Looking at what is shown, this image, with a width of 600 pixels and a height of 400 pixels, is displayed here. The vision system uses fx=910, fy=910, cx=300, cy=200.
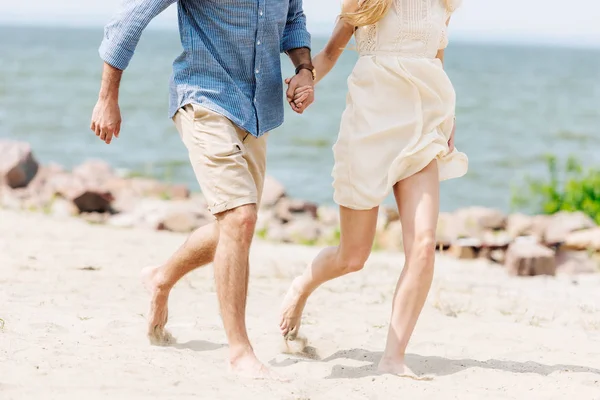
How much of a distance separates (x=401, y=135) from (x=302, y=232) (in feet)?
17.7

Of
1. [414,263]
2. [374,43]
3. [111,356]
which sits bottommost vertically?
[111,356]

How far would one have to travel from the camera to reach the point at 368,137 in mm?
4035

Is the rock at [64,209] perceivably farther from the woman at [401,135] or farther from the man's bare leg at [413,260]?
the man's bare leg at [413,260]

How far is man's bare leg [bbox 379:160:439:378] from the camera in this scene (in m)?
3.90

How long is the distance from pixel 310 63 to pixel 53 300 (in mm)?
1994

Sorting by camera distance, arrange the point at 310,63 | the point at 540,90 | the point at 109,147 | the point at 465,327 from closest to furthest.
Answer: the point at 310,63, the point at 465,327, the point at 109,147, the point at 540,90

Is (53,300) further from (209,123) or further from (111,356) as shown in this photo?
(209,123)

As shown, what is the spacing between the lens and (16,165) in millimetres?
11734

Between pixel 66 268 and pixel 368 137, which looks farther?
pixel 66 268

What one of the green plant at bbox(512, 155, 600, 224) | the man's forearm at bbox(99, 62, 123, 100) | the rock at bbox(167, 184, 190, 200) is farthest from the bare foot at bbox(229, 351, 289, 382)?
the rock at bbox(167, 184, 190, 200)

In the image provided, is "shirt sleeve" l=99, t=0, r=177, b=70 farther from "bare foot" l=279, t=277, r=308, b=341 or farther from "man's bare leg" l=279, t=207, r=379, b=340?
"bare foot" l=279, t=277, r=308, b=341

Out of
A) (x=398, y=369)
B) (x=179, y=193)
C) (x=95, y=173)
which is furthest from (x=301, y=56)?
(x=95, y=173)

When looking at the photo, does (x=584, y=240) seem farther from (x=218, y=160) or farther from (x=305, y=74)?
(x=218, y=160)

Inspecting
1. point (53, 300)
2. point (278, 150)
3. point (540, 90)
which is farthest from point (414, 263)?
point (540, 90)
